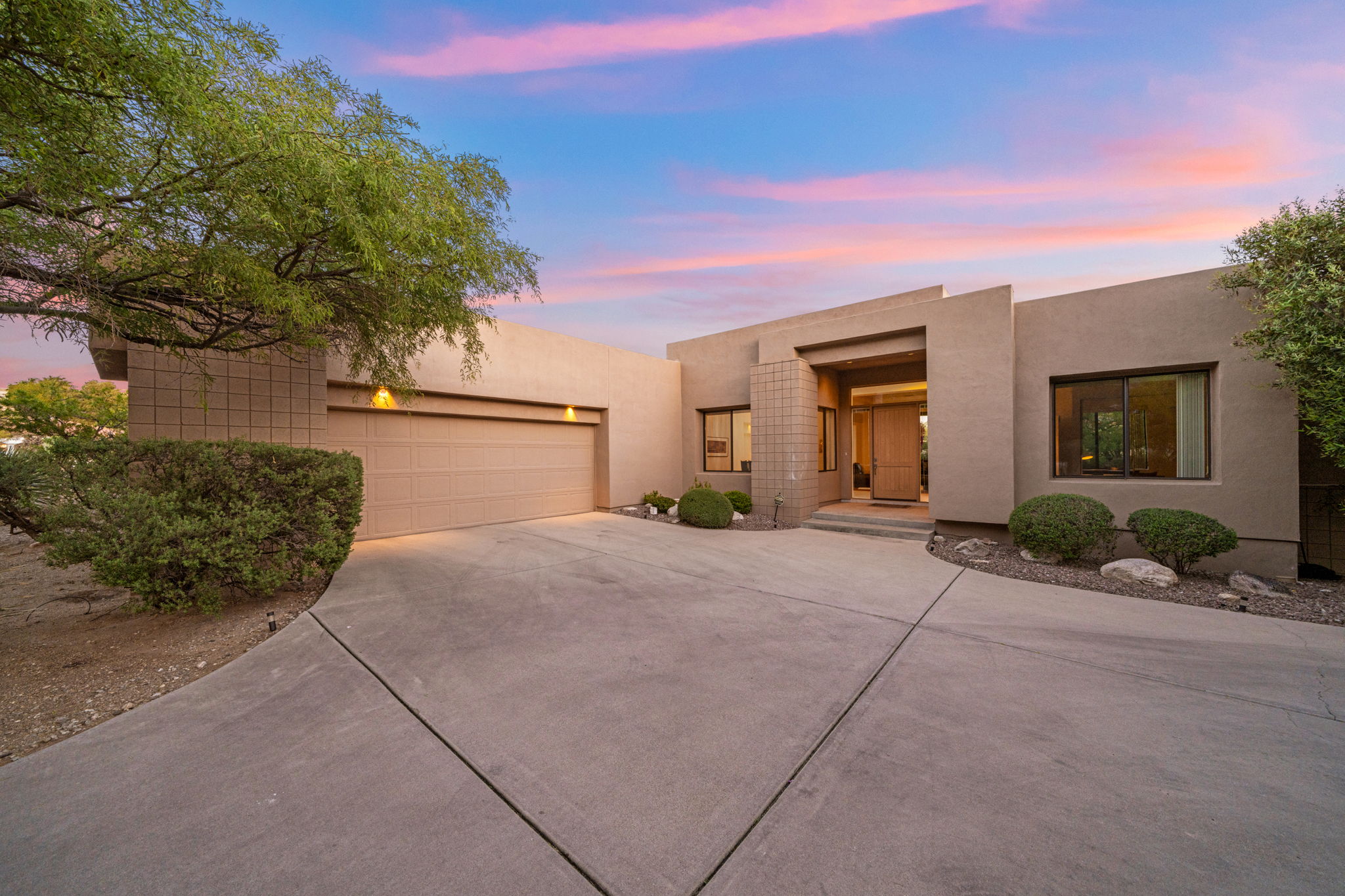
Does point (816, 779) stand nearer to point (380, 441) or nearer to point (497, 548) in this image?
point (497, 548)

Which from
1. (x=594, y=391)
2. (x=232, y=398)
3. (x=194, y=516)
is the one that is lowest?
(x=194, y=516)

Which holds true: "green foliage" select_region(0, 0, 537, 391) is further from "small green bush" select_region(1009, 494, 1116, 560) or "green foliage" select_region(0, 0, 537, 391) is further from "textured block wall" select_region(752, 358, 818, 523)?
"small green bush" select_region(1009, 494, 1116, 560)

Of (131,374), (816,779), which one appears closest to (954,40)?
(816,779)

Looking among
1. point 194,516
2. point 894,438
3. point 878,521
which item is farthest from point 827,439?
point 194,516

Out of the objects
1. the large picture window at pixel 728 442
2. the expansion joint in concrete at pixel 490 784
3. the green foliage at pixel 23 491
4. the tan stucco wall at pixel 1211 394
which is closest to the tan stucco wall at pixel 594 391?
the large picture window at pixel 728 442

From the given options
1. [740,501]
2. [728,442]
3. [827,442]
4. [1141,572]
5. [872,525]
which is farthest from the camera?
[728,442]

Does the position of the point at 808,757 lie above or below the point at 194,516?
below

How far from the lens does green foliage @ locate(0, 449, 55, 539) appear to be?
11.8 ft

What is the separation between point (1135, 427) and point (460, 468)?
10930 millimetres

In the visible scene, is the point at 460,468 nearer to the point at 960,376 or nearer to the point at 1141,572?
the point at 960,376

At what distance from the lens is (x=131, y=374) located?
514 cm

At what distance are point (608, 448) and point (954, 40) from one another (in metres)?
8.54

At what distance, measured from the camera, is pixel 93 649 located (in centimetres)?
334

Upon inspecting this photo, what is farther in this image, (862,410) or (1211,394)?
(862,410)
